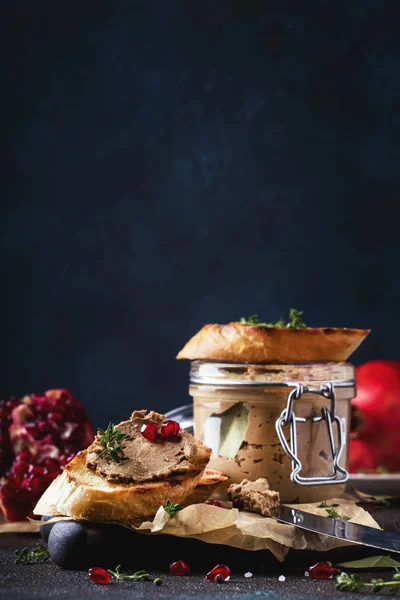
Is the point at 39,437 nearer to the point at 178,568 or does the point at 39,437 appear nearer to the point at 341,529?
the point at 178,568

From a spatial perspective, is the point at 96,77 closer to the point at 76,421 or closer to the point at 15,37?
Answer: the point at 15,37

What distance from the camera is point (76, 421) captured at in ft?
9.22

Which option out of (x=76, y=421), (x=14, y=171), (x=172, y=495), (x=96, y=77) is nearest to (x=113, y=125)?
(x=96, y=77)

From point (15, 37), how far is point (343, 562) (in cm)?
270

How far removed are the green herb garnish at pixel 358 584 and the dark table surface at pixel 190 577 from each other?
2cm

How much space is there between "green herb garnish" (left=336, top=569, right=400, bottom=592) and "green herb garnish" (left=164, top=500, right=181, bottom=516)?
39 cm

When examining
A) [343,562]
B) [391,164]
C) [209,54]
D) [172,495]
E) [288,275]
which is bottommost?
[343,562]

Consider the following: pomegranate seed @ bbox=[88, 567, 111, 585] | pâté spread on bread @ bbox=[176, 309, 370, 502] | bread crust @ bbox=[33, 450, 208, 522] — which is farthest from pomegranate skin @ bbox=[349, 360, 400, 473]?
pomegranate seed @ bbox=[88, 567, 111, 585]

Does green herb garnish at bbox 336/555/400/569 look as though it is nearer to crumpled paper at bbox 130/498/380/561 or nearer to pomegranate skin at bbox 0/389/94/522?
crumpled paper at bbox 130/498/380/561

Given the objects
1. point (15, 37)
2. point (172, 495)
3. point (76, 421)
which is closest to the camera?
point (172, 495)

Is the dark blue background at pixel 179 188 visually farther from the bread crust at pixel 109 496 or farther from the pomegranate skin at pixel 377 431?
the bread crust at pixel 109 496

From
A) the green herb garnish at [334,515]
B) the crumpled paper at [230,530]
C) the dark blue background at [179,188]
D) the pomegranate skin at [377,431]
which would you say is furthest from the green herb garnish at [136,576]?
the dark blue background at [179,188]

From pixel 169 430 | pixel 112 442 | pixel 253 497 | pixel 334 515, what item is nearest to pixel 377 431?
pixel 334 515

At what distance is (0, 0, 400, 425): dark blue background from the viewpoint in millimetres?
3760
